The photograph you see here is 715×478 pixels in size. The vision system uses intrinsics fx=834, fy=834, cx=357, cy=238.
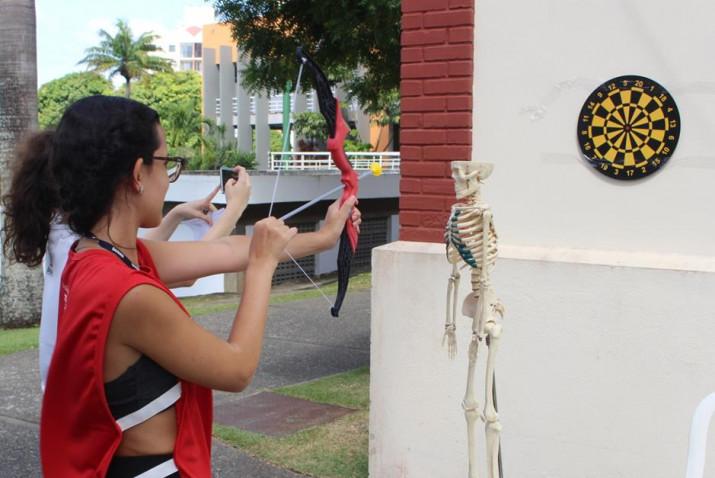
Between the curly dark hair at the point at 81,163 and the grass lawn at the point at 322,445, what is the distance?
3.22m

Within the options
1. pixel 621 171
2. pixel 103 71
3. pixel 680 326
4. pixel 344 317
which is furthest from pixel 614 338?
pixel 103 71

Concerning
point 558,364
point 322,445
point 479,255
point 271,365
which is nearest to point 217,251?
point 479,255

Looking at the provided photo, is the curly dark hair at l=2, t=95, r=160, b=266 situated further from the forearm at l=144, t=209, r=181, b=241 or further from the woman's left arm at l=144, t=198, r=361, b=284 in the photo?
the forearm at l=144, t=209, r=181, b=241

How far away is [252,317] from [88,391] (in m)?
0.43

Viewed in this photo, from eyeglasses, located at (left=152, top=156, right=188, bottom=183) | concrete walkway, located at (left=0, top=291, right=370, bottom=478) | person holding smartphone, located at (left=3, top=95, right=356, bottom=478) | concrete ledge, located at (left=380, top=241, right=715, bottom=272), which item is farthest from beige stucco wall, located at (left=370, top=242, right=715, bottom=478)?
person holding smartphone, located at (left=3, top=95, right=356, bottom=478)

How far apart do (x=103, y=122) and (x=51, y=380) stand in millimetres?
660

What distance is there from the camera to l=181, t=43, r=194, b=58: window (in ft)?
442

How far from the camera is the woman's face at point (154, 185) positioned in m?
2.18

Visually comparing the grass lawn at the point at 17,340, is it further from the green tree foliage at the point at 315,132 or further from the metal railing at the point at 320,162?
the green tree foliage at the point at 315,132

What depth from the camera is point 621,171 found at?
13.7 ft

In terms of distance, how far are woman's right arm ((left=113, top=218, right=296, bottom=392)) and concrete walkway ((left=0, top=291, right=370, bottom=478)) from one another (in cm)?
315

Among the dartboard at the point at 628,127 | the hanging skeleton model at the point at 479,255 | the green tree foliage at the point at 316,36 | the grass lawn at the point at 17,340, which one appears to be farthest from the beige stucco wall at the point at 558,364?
the grass lawn at the point at 17,340

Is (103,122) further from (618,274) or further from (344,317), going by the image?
(344,317)

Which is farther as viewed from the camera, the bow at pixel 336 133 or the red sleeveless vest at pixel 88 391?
the bow at pixel 336 133
